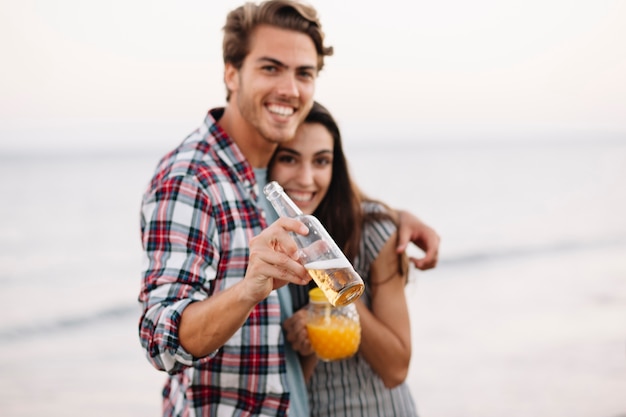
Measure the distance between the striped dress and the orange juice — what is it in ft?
1.16

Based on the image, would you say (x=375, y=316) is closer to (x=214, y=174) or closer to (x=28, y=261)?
(x=214, y=174)

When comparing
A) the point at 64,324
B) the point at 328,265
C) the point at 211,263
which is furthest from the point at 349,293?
the point at 64,324

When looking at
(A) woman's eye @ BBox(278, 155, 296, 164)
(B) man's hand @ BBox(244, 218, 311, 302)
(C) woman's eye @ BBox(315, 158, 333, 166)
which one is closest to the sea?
(C) woman's eye @ BBox(315, 158, 333, 166)

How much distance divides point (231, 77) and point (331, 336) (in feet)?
4.23

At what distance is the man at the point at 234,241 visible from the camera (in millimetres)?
1977

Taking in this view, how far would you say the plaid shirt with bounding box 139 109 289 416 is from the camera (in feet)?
7.25

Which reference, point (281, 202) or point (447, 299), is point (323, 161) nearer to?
point (281, 202)

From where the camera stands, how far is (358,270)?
3043 mm

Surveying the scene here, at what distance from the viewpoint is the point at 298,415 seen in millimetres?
2570

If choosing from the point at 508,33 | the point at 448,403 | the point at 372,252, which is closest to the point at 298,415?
the point at 372,252

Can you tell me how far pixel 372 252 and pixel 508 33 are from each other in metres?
19.9

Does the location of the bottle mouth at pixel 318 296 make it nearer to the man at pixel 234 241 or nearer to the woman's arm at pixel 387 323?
the man at pixel 234 241

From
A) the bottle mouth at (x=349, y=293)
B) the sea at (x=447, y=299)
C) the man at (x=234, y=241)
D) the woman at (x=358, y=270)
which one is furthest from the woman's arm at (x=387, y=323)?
the sea at (x=447, y=299)

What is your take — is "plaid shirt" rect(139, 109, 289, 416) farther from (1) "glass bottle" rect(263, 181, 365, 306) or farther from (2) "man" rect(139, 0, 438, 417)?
(1) "glass bottle" rect(263, 181, 365, 306)
